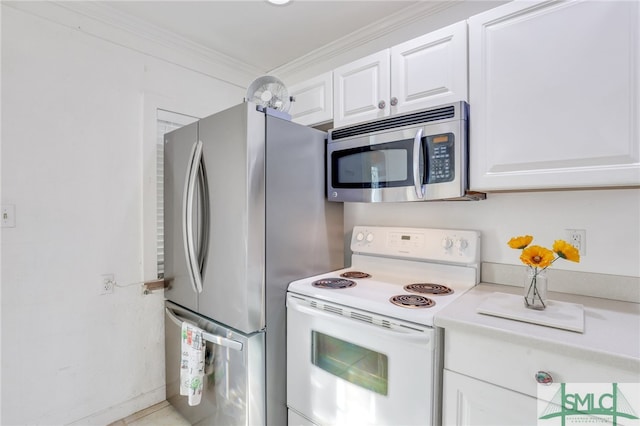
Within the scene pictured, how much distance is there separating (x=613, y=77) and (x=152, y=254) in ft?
8.33

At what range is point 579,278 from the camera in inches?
54.1

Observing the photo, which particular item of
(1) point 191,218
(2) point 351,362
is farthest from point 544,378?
(1) point 191,218

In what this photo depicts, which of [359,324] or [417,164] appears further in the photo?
[417,164]

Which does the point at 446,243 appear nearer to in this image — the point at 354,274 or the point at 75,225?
the point at 354,274

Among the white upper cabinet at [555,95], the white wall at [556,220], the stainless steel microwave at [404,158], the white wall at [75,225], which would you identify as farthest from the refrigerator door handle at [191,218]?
the white upper cabinet at [555,95]

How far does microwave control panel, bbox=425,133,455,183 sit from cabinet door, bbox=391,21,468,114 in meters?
0.18

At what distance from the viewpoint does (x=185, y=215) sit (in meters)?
1.76

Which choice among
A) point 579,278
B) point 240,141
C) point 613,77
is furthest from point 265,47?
point 579,278

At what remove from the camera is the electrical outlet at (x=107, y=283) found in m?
1.88

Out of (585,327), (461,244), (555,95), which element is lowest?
(585,327)

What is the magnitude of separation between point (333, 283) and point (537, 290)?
0.89 metres

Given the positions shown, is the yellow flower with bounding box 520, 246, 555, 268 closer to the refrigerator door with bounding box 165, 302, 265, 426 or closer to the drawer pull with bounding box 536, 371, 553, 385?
the drawer pull with bounding box 536, 371, 553, 385

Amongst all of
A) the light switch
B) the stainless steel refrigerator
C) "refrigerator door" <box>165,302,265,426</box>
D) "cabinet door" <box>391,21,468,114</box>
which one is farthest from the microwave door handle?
the light switch

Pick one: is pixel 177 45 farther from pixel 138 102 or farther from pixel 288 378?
pixel 288 378
